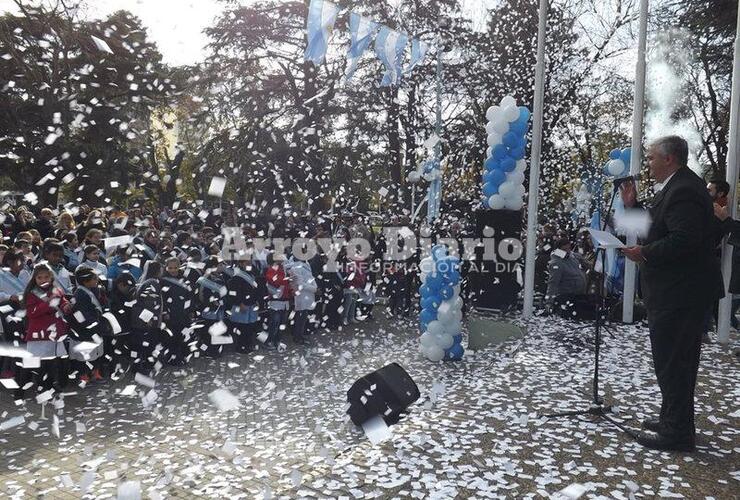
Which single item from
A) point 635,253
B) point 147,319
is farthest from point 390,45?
point 635,253

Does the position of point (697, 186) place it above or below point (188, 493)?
above

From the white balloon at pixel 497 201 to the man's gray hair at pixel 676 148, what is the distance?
7.73 m

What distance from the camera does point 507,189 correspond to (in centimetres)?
1172

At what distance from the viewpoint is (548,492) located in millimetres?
3611

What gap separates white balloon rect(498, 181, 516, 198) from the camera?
11719mm

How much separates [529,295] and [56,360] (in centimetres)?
770

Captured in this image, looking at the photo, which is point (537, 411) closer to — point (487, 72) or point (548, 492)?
point (548, 492)

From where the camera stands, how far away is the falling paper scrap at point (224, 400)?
6758 millimetres

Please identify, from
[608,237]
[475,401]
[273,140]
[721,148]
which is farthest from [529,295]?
[721,148]

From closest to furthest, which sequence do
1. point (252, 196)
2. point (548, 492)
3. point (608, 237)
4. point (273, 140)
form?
point (548, 492), point (608, 237), point (273, 140), point (252, 196)

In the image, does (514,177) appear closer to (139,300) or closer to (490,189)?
(490,189)

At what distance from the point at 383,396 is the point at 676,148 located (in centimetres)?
309

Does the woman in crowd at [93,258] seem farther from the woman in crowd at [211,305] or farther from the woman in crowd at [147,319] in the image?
the woman in crowd at [211,305]

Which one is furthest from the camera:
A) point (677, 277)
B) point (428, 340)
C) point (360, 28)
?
point (360, 28)
